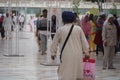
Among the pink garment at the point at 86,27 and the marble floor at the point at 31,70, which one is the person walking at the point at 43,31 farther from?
the pink garment at the point at 86,27

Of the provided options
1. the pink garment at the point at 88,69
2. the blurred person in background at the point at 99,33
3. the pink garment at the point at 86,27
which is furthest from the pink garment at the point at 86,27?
the pink garment at the point at 88,69

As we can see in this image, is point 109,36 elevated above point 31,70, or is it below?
above

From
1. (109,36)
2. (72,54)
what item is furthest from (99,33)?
(72,54)

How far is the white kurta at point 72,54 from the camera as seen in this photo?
9.65m

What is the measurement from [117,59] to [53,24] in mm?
3344

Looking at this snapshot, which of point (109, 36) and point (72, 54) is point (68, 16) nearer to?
point (72, 54)

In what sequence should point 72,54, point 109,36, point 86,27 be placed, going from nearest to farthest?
point 72,54 < point 109,36 < point 86,27

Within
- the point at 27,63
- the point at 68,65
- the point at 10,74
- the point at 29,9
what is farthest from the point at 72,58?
the point at 29,9

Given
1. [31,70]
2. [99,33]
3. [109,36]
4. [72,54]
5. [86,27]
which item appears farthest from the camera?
[86,27]

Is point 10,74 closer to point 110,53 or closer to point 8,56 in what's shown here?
point 110,53

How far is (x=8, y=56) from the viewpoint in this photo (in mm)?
21891

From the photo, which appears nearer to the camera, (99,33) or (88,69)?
(88,69)

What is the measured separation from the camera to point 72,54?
964 cm

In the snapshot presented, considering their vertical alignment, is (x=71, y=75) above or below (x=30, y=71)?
above
